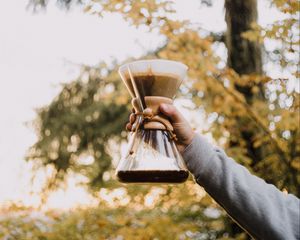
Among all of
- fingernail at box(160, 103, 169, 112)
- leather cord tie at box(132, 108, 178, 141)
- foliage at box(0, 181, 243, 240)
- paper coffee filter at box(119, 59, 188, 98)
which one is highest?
paper coffee filter at box(119, 59, 188, 98)

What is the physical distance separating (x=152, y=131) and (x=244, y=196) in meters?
0.31

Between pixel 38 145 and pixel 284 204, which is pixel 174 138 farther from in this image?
pixel 38 145

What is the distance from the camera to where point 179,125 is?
1.44m

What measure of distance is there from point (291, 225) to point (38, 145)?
6.76 m

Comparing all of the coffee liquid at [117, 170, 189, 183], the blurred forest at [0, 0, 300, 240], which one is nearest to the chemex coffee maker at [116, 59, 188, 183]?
the coffee liquid at [117, 170, 189, 183]

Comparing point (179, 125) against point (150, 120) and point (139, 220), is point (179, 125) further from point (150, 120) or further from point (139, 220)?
point (139, 220)

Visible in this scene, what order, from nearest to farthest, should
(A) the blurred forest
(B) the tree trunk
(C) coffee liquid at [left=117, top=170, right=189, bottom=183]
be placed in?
(C) coffee liquid at [left=117, top=170, right=189, bottom=183], (A) the blurred forest, (B) the tree trunk

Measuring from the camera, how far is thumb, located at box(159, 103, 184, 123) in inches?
54.7

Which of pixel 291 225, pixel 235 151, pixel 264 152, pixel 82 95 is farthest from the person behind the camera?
pixel 82 95

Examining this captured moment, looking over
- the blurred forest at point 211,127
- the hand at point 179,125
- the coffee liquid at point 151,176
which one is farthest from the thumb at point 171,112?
the blurred forest at point 211,127

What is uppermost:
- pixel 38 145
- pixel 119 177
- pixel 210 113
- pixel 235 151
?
pixel 119 177

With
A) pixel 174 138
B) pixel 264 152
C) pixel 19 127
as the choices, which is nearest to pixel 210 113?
pixel 264 152

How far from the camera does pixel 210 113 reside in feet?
11.3

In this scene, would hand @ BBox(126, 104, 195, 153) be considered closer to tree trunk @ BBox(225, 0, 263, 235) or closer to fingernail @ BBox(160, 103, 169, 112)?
fingernail @ BBox(160, 103, 169, 112)
